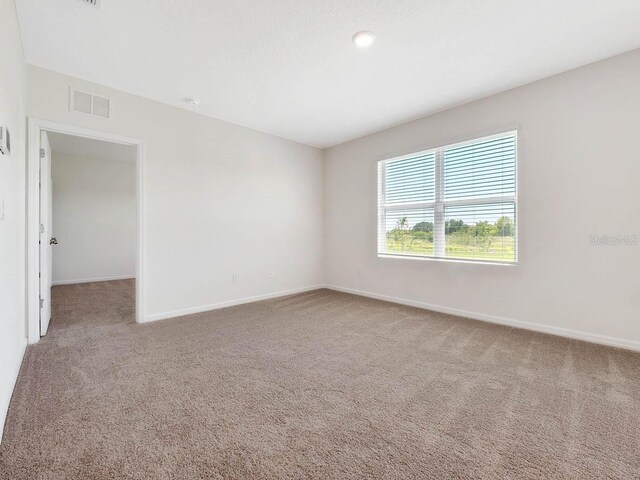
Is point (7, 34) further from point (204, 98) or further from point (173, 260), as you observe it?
point (173, 260)

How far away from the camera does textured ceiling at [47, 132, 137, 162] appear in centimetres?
526

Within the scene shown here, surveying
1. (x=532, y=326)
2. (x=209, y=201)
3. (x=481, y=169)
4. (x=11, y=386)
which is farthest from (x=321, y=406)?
(x=481, y=169)

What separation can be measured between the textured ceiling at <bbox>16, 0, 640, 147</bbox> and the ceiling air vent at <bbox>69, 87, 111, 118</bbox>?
0.17m

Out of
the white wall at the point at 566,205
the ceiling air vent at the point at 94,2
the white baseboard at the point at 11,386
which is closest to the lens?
the white baseboard at the point at 11,386

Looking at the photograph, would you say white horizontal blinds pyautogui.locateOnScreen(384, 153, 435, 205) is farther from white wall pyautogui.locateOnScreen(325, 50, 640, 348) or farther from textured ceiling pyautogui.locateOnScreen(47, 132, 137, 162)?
textured ceiling pyautogui.locateOnScreen(47, 132, 137, 162)

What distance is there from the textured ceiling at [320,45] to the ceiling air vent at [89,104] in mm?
171

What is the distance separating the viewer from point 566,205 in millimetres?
2996

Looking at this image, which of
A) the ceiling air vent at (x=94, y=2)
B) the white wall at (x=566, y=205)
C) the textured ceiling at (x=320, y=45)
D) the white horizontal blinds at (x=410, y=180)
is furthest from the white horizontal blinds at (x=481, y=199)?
the ceiling air vent at (x=94, y=2)

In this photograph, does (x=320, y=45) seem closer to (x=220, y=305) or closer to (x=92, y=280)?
(x=220, y=305)

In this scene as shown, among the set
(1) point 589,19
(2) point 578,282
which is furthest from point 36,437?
(1) point 589,19

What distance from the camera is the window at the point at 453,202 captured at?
11.3 ft

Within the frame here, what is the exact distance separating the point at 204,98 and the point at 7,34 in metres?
1.86

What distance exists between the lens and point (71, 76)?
3.04 meters

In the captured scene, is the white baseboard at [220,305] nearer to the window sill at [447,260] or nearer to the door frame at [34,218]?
the door frame at [34,218]
